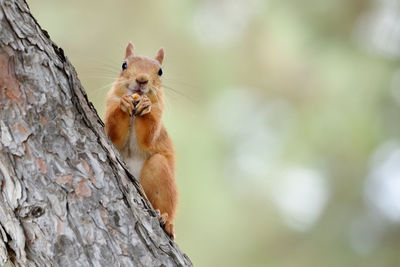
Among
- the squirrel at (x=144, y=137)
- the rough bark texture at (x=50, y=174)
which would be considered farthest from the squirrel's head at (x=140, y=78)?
the rough bark texture at (x=50, y=174)

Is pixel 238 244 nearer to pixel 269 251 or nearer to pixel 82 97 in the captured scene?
pixel 269 251

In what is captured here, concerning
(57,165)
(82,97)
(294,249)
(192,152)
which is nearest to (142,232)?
(57,165)

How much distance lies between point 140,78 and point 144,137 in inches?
11.1

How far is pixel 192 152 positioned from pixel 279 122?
2.77 ft

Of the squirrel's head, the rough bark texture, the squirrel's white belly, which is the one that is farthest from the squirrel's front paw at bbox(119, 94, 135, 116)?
the rough bark texture

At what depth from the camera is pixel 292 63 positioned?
18.4ft

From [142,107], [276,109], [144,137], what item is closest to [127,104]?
[142,107]

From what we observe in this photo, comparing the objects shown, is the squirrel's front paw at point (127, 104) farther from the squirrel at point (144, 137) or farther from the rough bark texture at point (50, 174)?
the rough bark texture at point (50, 174)

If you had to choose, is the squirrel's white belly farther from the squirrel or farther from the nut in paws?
the nut in paws

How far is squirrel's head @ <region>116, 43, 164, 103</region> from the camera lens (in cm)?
286

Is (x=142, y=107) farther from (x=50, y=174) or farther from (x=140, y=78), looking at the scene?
(x=50, y=174)

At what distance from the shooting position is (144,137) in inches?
107

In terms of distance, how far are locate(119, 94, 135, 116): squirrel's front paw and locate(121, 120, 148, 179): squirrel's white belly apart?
0.41ft

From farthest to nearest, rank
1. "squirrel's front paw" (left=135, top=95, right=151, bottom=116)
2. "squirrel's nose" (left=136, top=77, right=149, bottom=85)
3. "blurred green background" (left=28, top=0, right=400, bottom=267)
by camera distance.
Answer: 1. "blurred green background" (left=28, top=0, right=400, bottom=267)
2. "squirrel's nose" (left=136, top=77, right=149, bottom=85)
3. "squirrel's front paw" (left=135, top=95, right=151, bottom=116)
